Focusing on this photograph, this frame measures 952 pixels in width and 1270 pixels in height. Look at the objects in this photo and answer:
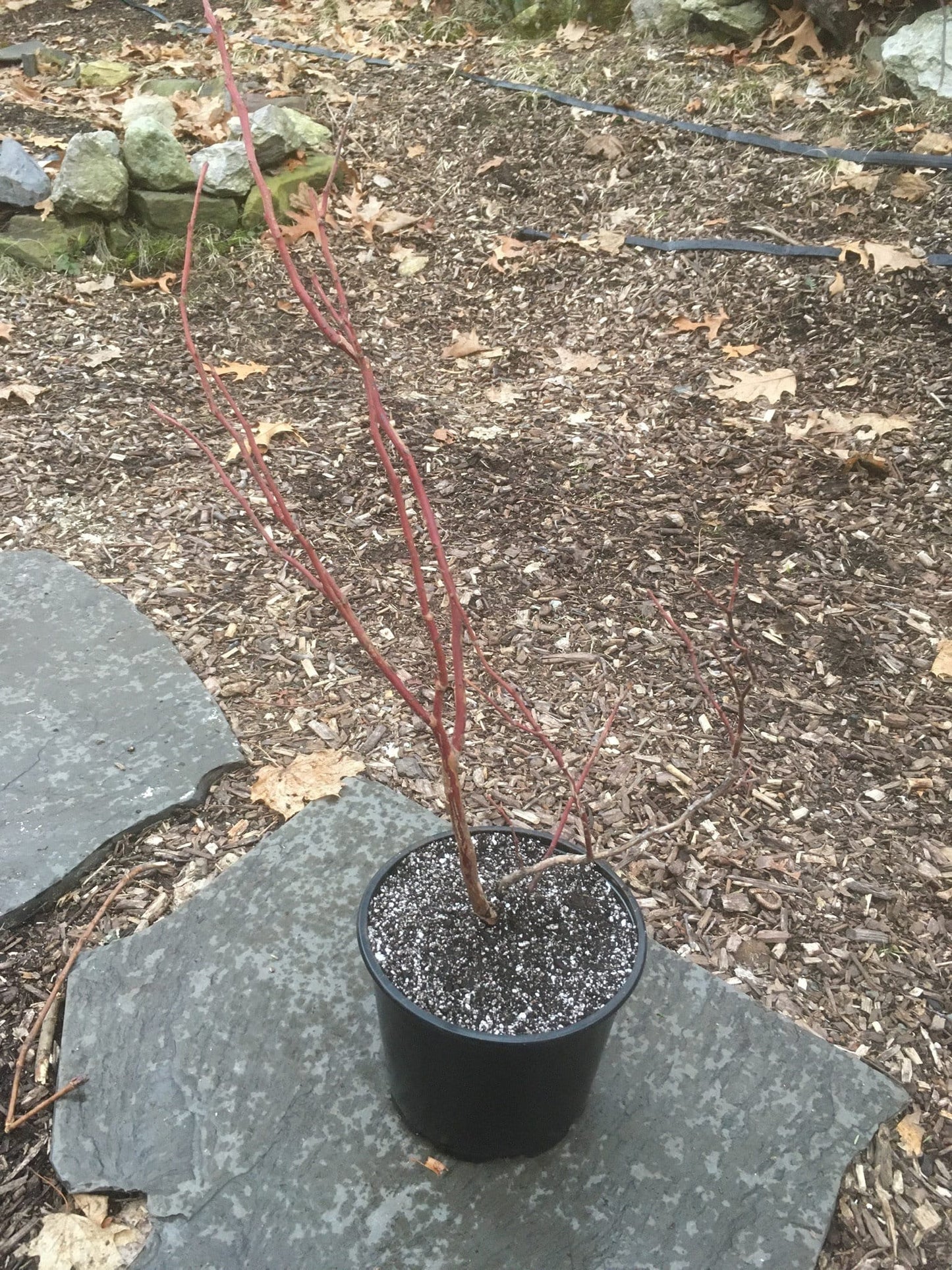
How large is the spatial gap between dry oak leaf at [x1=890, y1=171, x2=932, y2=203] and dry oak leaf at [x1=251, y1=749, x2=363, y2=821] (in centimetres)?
347

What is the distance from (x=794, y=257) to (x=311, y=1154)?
150 inches

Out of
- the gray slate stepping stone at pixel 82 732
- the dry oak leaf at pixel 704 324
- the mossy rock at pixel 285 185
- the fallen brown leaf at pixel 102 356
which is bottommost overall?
the gray slate stepping stone at pixel 82 732

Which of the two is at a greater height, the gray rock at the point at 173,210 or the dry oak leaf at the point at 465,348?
the gray rock at the point at 173,210

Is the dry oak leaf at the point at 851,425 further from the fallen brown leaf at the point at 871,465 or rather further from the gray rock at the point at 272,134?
the gray rock at the point at 272,134

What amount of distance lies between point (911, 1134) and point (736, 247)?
3.57m

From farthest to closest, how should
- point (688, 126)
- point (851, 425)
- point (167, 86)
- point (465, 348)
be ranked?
point (167, 86), point (688, 126), point (465, 348), point (851, 425)

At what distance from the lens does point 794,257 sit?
3.94 m

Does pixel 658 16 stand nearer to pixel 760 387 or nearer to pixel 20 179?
pixel 760 387

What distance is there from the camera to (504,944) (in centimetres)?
146

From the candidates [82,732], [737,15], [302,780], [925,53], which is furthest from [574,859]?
[737,15]

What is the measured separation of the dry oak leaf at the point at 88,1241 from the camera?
1432mm

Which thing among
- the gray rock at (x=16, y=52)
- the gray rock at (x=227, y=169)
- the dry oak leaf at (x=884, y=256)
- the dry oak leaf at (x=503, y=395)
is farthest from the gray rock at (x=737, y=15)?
the gray rock at (x=16, y=52)

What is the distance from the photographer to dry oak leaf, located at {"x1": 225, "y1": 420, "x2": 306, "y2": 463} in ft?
11.0

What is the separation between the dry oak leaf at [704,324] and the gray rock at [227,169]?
7.03ft
